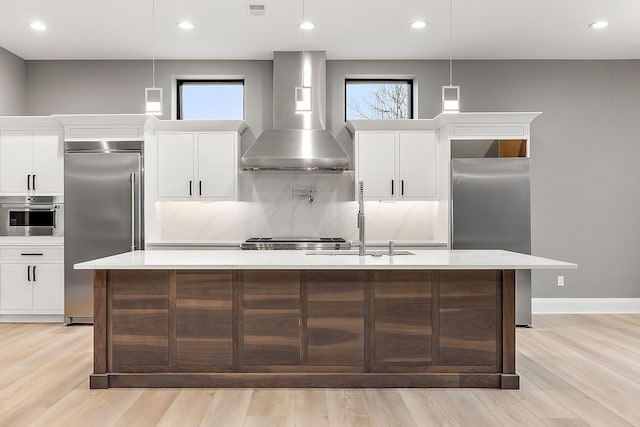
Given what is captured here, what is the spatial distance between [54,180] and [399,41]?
12.9 ft

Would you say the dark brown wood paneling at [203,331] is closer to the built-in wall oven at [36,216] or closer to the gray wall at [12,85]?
the built-in wall oven at [36,216]

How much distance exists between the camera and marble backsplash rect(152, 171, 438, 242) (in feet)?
18.8

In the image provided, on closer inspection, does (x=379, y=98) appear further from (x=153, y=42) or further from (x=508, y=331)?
(x=508, y=331)

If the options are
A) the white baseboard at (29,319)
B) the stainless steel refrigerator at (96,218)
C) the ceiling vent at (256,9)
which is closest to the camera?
the ceiling vent at (256,9)

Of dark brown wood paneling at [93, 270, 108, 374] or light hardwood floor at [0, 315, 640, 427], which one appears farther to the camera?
dark brown wood paneling at [93, 270, 108, 374]

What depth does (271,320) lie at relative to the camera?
10.5ft

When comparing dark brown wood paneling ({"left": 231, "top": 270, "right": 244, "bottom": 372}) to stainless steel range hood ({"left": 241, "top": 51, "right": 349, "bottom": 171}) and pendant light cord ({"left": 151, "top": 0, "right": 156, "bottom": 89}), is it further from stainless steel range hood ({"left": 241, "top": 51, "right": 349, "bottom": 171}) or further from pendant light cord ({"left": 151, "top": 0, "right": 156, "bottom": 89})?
pendant light cord ({"left": 151, "top": 0, "right": 156, "bottom": 89})

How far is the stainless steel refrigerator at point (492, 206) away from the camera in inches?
201

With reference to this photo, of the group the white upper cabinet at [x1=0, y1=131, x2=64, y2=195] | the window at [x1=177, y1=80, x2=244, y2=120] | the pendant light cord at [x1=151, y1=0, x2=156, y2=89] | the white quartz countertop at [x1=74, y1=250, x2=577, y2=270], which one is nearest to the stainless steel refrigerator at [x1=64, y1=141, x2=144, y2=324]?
the white upper cabinet at [x1=0, y1=131, x2=64, y2=195]

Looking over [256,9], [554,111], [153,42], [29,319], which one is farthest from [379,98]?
[29,319]

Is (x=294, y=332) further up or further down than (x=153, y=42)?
further down

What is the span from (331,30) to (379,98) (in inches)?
52.2

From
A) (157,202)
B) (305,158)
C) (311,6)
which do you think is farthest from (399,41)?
(157,202)

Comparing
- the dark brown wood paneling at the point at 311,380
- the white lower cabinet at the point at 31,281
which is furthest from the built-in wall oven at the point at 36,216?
the dark brown wood paneling at the point at 311,380
